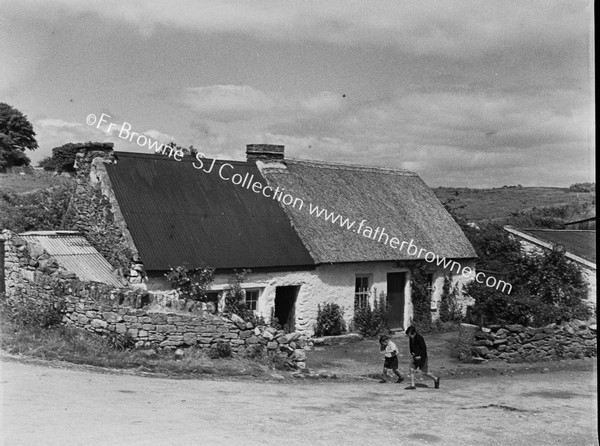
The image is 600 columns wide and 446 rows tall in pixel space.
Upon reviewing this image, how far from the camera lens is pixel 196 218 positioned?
63.7 ft

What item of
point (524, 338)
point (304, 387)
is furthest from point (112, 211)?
point (524, 338)

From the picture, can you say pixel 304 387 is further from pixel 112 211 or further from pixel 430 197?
pixel 430 197

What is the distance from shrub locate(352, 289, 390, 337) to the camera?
2123 centimetres

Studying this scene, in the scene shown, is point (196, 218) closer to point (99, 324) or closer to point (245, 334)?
point (245, 334)

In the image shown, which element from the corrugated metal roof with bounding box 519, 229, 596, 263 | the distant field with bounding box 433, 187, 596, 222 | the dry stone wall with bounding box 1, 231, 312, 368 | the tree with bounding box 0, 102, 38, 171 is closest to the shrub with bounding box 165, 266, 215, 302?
the dry stone wall with bounding box 1, 231, 312, 368

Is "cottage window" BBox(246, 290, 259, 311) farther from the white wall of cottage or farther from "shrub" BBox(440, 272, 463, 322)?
"shrub" BBox(440, 272, 463, 322)

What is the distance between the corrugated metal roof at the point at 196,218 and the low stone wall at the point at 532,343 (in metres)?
5.70

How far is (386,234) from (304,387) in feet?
36.6

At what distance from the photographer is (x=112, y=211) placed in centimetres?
1784

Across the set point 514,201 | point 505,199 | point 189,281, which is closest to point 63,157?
point 189,281

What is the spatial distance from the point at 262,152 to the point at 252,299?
6.56m

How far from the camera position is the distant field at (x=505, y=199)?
65438 millimetres

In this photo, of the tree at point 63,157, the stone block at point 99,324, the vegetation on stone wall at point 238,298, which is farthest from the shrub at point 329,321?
the tree at point 63,157

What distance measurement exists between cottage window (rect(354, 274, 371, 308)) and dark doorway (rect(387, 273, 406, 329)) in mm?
1180
